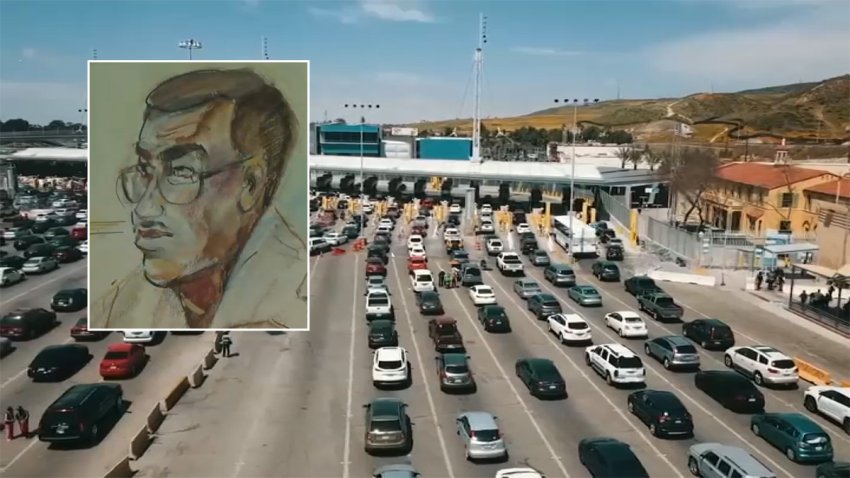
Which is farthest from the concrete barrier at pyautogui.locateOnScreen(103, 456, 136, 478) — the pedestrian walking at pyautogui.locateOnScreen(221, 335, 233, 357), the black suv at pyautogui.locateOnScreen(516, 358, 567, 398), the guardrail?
the black suv at pyautogui.locateOnScreen(516, 358, 567, 398)

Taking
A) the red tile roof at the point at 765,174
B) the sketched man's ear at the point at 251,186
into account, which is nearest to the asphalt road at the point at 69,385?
the sketched man's ear at the point at 251,186

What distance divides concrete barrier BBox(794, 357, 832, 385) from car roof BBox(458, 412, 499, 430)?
34.0 ft

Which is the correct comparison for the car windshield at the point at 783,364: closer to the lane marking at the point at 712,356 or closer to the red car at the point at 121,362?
the lane marking at the point at 712,356

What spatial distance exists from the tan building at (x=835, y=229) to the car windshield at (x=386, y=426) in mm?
24521

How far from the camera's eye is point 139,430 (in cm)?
1638

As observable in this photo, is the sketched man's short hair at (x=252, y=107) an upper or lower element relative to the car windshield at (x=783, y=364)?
upper

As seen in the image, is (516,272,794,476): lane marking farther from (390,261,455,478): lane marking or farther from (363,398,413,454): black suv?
(363,398,413,454): black suv

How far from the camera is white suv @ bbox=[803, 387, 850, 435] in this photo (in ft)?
55.5

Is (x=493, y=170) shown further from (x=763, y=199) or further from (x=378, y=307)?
(x=378, y=307)

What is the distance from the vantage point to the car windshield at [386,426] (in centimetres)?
1520

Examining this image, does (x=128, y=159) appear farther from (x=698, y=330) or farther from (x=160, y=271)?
(x=698, y=330)

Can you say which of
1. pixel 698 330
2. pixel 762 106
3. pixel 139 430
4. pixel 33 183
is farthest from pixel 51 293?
pixel 762 106

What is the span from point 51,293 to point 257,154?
23.2 metres

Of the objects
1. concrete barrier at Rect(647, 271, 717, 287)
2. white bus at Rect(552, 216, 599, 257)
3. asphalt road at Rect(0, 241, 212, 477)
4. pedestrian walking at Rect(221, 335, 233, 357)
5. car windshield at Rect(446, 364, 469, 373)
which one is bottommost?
asphalt road at Rect(0, 241, 212, 477)
